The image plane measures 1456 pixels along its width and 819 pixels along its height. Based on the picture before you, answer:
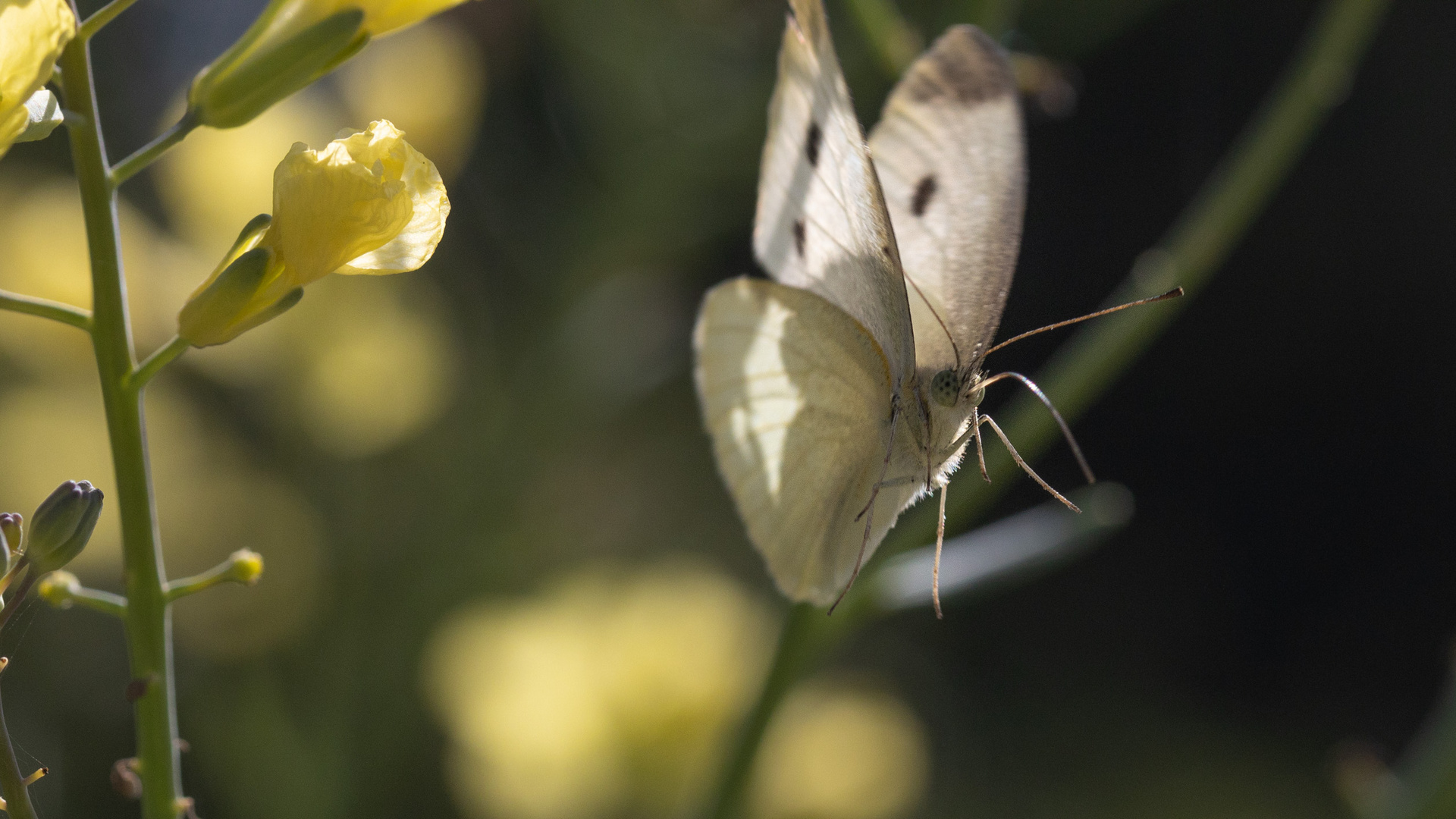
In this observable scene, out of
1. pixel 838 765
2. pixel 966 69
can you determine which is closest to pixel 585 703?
pixel 838 765

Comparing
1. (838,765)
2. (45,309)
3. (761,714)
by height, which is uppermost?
(45,309)

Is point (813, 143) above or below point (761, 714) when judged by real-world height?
above

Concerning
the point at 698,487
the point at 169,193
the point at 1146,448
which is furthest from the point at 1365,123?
the point at 169,193

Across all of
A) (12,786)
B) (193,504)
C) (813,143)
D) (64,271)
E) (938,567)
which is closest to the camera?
(12,786)

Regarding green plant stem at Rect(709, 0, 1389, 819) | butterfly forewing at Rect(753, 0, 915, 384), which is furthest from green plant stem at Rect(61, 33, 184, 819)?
green plant stem at Rect(709, 0, 1389, 819)

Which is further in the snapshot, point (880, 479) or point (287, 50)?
point (880, 479)

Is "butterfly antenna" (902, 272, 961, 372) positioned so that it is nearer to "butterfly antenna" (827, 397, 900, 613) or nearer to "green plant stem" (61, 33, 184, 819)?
"butterfly antenna" (827, 397, 900, 613)

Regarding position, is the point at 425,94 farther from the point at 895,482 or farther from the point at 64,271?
the point at 895,482

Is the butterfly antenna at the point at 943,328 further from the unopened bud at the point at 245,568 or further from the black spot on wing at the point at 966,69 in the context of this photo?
the unopened bud at the point at 245,568
